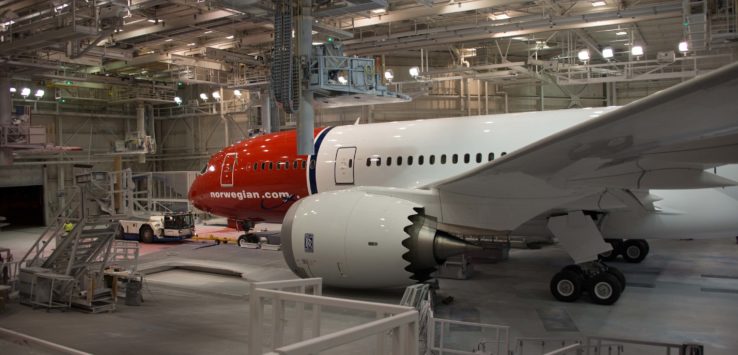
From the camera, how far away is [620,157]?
21.9ft

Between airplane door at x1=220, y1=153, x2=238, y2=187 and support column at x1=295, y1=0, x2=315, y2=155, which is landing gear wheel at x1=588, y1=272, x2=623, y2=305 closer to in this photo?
support column at x1=295, y1=0, x2=315, y2=155

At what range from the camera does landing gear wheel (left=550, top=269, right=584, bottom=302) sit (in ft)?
32.1

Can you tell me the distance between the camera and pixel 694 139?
585 centimetres

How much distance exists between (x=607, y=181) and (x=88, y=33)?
36.1 feet

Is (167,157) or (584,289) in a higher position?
(167,157)

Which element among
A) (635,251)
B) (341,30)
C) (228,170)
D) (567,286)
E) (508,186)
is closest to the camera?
(508,186)

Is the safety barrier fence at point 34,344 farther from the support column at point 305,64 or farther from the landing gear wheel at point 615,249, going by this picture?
the landing gear wheel at point 615,249

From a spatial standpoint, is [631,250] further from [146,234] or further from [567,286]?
[146,234]

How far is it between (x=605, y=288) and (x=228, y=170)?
9.35 metres

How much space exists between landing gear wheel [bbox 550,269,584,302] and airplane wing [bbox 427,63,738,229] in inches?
60.5

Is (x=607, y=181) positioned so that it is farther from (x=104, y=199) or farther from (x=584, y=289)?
(x=104, y=199)

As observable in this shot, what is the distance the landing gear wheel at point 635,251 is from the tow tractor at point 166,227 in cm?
1348

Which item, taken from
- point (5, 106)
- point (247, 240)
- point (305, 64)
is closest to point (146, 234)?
point (247, 240)

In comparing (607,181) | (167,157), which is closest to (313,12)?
(607,181)
